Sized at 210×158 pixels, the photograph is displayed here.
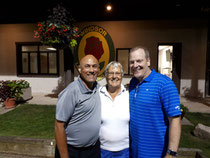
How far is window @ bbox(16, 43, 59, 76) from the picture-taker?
8742mm

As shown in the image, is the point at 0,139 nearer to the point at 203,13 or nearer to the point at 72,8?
the point at 72,8

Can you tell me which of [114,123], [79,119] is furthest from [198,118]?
[79,119]

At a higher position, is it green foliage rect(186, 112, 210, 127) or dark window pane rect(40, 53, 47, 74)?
dark window pane rect(40, 53, 47, 74)

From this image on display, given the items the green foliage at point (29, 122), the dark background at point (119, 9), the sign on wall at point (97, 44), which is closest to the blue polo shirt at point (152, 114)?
the green foliage at point (29, 122)

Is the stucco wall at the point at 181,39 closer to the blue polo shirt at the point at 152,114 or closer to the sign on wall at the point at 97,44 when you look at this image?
the sign on wall at the point at 97,44

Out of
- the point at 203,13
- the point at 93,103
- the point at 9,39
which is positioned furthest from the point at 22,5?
the point at 203,13

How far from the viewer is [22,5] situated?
6.43 m

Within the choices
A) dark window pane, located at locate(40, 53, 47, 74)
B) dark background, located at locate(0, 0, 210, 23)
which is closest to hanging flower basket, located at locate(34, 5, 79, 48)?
dark background, located at locate(0, 0, 210, 23)

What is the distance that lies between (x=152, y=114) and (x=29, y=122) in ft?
13.3

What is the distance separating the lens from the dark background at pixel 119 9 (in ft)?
19.3

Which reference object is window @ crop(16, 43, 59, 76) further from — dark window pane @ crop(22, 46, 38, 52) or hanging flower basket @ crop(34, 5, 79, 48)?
hanging flower basket @ crop(34, 5, 79, 48)

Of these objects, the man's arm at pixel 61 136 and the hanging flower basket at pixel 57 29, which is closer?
the man's arm at pixel 61 136

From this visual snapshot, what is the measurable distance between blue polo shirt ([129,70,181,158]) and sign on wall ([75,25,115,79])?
5.43 m

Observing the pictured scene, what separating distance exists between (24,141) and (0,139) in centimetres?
49
